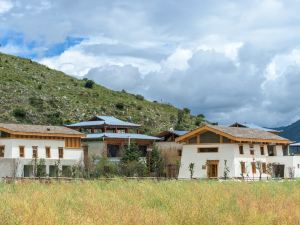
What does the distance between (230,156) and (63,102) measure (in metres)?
48.4

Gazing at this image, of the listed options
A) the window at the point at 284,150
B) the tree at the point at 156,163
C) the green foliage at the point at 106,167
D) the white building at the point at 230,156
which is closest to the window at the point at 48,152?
the green foliage at the point at 106,167

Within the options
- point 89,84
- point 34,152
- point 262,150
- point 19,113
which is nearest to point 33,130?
point 34,152

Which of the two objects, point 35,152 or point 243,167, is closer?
point 35,152

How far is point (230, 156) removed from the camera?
6081cm

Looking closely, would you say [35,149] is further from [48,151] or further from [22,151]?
[48,151]

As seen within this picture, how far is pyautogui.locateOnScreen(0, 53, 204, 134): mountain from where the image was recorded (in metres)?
94.2

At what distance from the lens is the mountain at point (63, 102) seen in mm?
94188

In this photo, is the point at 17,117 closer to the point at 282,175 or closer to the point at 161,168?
the point at 161,168

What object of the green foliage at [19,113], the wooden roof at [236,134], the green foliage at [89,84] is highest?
the green foliage at [89,84]

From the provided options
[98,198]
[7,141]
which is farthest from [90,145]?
[98,198]

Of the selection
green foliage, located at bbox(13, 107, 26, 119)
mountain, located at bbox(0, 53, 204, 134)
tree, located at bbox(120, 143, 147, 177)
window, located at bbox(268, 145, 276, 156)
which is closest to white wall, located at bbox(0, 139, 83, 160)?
tree, located at bbox(120, 143, 147, 177)

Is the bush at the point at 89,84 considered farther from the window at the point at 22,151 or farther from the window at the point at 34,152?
the window at the point at 22,151

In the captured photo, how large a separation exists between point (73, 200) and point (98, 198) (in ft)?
4.19

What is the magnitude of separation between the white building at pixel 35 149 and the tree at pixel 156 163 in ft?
26.2
